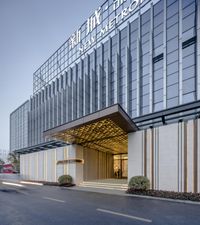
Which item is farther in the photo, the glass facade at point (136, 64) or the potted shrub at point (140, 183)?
the glass facade at point (136, 64)

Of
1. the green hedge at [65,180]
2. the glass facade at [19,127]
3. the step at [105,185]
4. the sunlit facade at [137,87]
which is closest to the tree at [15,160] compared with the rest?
the glass facade at [19,127]

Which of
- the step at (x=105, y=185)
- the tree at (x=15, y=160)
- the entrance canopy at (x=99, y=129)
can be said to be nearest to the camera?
the entrance canopy at (x=99, y=129)

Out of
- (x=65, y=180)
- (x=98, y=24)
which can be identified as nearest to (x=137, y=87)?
(x=98, y=24)

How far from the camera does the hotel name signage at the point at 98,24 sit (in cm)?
4553

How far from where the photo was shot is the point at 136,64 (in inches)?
1700

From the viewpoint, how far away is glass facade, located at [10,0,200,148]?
118 ft

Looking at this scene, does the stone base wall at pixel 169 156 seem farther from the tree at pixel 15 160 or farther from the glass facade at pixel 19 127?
the tree at pixel 15 160

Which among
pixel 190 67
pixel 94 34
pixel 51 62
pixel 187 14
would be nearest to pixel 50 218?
pixel 190 67

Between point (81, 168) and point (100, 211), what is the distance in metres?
21.4

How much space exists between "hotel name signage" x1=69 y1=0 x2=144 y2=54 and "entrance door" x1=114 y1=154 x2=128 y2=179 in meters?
19.9

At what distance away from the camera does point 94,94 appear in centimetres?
5109

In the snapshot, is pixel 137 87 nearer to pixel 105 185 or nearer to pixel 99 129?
pixel 99 129

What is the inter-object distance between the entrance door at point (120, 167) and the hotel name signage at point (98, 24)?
19873 millimetres

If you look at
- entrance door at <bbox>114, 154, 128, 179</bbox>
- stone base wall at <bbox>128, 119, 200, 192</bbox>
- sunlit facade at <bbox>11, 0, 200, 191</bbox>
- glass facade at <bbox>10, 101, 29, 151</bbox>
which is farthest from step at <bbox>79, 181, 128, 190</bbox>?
glass facade at <bbox>10, 101, 29, 151</bbox>
